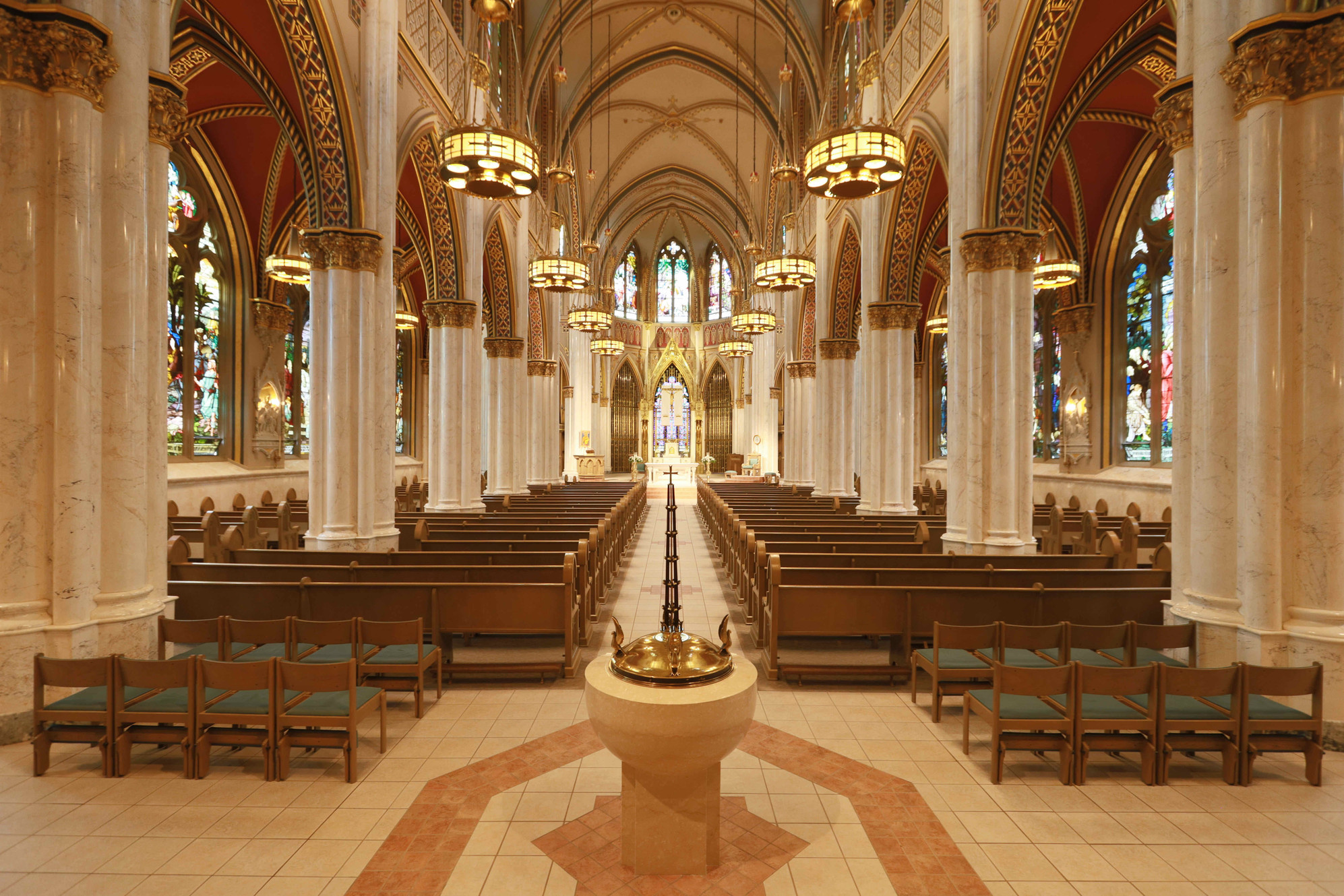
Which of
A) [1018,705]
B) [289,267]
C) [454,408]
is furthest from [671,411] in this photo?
[1018,705]

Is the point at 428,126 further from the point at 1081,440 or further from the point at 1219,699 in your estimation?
the point at 1081,440

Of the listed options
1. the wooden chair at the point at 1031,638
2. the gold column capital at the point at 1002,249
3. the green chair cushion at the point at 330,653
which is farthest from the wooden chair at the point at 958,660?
Result: the gold column capital at the point at 1002,249

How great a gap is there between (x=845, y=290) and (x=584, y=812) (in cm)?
1855

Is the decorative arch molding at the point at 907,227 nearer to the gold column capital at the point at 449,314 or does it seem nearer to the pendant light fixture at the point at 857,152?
the pendant light fixture at the point at 857,152

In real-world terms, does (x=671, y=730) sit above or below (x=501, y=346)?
below

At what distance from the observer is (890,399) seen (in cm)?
1518

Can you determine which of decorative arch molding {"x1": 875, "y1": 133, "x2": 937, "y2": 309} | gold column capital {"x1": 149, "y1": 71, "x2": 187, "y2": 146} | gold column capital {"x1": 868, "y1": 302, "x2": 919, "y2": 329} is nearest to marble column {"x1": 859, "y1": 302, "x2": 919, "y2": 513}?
gold column capital {"x1": 868, "y1": 302, "x2": 919, "y2": 329}

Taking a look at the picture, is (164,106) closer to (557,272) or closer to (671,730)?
(671,730)

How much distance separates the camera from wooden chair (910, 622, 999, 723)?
5703mm

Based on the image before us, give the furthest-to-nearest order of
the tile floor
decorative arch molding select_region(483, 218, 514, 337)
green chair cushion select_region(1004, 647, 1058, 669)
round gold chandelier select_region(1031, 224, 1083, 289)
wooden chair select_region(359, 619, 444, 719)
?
decorative arch molding select_region(483, 218, 514, 337)
round gold chandelier select_region(1031, 224, 1083, 289)
green chair cushion select_region(1004, 647, 1058, 669)
wooden chair select_region(359, 619, 444, 719)
the tile floor

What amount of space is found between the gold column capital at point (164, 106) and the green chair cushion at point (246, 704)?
484 cm

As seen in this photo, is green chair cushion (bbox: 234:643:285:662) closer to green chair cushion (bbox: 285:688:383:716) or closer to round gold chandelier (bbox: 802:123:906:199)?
green chair cushion (bbox: 285:688:383:716)

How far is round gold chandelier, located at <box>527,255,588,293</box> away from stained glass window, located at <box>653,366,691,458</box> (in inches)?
1137

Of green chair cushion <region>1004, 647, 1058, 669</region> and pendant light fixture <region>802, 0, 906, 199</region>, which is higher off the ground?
pendant light fixture <region>802, 0, 906, 199</region>
